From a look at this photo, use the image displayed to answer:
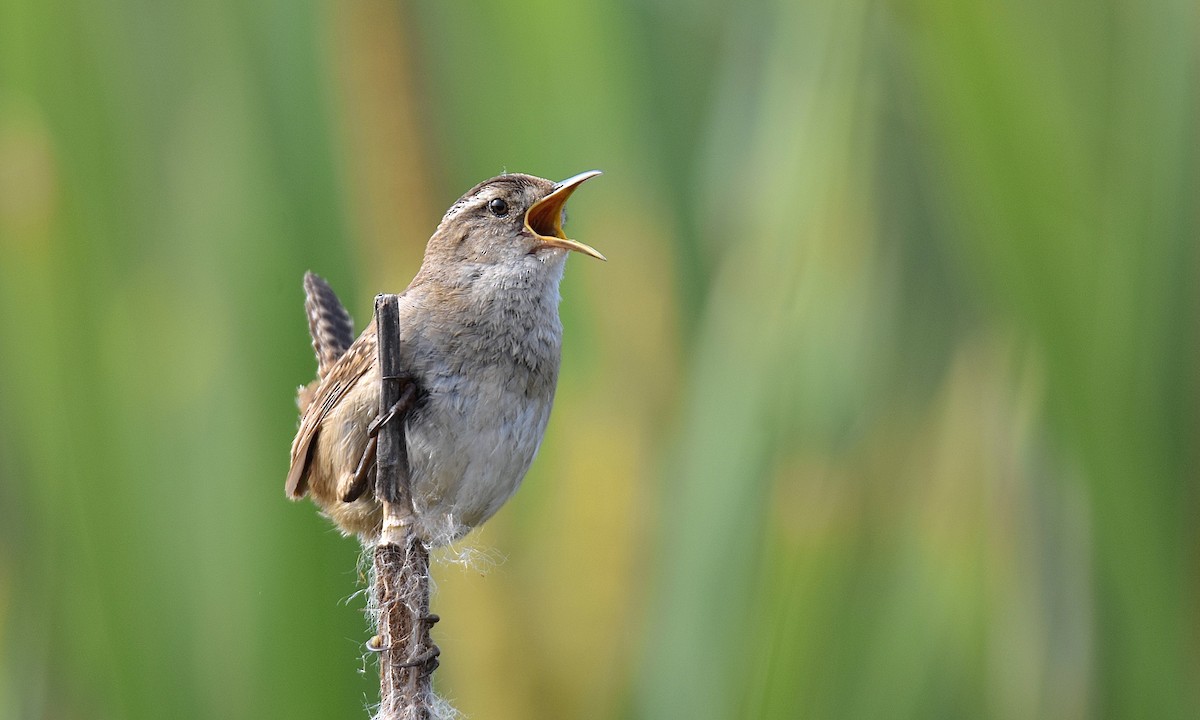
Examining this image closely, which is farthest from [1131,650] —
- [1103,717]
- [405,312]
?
[405,312]

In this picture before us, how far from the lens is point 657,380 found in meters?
2.52

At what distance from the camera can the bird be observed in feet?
7.16

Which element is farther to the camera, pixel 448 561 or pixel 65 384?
pixel 65 384

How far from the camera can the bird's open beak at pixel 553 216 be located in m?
2.27

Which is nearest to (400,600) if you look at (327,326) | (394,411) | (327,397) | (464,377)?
(394,411)

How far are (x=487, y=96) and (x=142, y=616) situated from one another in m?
1.18

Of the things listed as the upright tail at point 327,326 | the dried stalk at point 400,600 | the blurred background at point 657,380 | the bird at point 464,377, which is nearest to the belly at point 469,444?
the bird at point 464,377

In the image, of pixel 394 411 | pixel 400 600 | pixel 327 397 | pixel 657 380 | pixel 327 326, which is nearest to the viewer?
pixel 400 600

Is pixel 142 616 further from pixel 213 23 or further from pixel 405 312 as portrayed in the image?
pixel 213 23

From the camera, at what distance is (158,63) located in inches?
105

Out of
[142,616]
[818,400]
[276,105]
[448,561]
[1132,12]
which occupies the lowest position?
[142,616]

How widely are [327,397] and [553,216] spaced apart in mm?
525

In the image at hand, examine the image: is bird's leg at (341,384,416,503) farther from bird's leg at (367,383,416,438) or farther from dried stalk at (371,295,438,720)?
dried stalk at (371,295,438,720)

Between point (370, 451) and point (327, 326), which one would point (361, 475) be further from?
point (327, 326)
